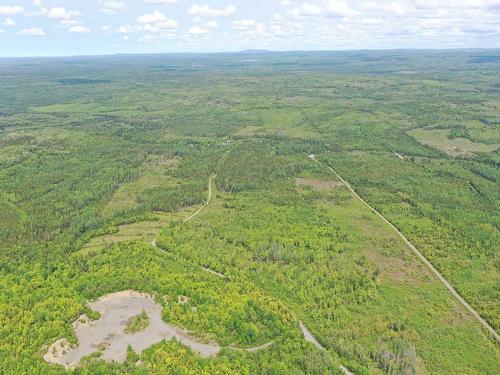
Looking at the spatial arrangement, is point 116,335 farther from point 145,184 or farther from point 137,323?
point 145,184

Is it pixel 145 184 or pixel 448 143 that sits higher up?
pixel 145 184

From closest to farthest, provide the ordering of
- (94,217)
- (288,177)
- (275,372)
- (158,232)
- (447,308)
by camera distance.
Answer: (275,372), (447,308), (158,232), (94,217), (288,177)

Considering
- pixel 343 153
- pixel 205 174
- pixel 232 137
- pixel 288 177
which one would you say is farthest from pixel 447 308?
pixel 232 137

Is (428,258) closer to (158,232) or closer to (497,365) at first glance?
(497,365)

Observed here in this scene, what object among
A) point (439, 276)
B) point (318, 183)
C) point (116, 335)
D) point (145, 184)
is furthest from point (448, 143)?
point (116, 335)

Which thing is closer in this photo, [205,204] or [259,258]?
[259,258]

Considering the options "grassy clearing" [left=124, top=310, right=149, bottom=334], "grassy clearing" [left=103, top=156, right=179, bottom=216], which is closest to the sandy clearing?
"grassy clearing" [left=124, top=310, right=149, bottom=334]

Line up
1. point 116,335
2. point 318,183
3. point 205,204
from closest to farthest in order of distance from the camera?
point 116,335
point 205,204
point 318,183

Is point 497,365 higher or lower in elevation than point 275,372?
lower

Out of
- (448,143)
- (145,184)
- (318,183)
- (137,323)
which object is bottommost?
(448,143)
